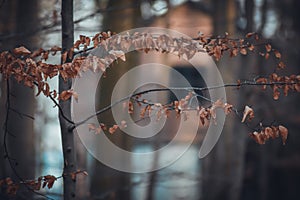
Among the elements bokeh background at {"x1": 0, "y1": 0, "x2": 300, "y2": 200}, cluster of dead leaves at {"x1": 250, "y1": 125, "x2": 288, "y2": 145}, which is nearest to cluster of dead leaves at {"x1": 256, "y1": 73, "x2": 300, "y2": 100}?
cluster of dead leaves at {"x1": 250, "y1": 125, "x2": 288, "y2": 145}

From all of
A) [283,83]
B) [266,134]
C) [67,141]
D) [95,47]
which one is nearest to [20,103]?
[67,141]

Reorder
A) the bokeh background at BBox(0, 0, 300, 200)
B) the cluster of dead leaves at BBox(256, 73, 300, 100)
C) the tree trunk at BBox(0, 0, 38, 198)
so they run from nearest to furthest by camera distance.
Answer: the cluster of dead leaves at BBox(256, 73, 300, 100)
the tree trunk at BBox(0, 0, 38, 198)
the bokeh background at BBox(0, 0, 300, 200)

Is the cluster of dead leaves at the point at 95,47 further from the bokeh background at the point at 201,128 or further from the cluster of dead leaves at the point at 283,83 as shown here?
the bokeh background at the point at 201,128

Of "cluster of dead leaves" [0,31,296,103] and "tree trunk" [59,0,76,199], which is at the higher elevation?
"cluster of dead leaves" [0,31,296,103]

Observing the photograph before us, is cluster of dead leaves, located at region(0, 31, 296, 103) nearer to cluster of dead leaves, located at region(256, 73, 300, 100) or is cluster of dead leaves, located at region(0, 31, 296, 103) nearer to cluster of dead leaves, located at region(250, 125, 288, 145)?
cluster of dead leaves, located at region(256, 73, 300, 100)

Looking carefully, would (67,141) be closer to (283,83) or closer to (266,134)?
(266,134)

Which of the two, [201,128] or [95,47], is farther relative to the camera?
[201,128]

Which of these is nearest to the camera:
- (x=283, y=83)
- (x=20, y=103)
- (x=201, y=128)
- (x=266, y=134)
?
(x=266, y=134)

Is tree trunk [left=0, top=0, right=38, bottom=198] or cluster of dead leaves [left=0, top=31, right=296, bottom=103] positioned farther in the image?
tree trunk [left=0, top=0, right=38, bottom=198]

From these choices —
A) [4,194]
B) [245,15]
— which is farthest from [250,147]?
[4,194]

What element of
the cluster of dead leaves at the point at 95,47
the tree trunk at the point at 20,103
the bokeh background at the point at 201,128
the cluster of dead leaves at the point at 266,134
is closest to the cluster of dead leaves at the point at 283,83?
the cluster of dead leaves at the point at 95,47

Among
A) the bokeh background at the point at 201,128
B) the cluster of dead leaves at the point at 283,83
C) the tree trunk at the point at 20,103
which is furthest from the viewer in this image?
the bokeh background at the point at 201,128

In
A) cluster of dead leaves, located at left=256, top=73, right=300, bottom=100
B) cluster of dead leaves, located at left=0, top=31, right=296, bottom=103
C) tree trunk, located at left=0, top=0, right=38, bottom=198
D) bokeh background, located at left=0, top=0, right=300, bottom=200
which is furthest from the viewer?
bokeh background, located at left=0, top=0, right=300, bottom=200

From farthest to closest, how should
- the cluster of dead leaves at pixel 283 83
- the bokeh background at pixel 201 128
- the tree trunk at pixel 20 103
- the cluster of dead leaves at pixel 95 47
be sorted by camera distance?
the bokeh background at pixel 201 128
the tree trunk at pixel 20 103
the cluster of dead leaves at pixel 283 83
the cluster of dead leaves at pixel 95 47
